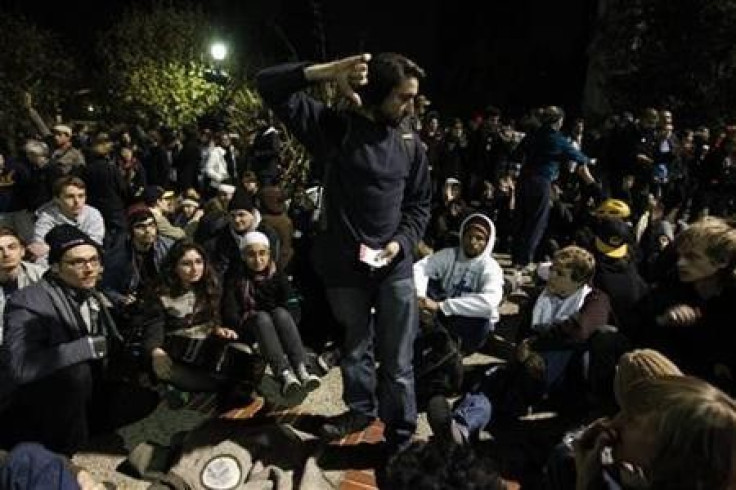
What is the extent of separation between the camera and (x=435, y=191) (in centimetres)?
1007

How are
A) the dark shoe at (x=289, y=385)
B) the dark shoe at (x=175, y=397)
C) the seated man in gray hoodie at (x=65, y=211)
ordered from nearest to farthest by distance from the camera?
the dark shoe at (x=289, y=385) → the dark shoe at (x=175, y=397) → the seated man in gray hoodie at (x=65, y=211)

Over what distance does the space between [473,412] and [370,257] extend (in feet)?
4.15

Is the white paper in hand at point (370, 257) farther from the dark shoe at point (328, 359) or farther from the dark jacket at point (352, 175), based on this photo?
the dark shoe at point (328, 359)

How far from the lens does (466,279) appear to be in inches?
206

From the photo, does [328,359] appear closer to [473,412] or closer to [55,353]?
[473,412]

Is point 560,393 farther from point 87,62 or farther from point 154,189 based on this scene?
point 87,62

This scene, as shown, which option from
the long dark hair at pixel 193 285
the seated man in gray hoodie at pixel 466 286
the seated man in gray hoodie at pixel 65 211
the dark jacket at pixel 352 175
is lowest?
the seated man in gray hoodie at pixel 466 286

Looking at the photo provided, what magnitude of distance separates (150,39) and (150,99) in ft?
6.52

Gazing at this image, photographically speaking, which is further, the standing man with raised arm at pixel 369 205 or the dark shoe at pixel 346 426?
the dark shoe at pixel 346 426

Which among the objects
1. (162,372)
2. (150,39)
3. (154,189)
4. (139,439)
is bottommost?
(139,439)

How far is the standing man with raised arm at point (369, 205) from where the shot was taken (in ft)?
11.1

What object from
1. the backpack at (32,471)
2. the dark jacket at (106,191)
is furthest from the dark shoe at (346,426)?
the dark jacket at (106,191)

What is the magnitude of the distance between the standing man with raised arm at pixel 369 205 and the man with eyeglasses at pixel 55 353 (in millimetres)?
1302

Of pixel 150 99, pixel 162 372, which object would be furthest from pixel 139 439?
pixel 150 99
